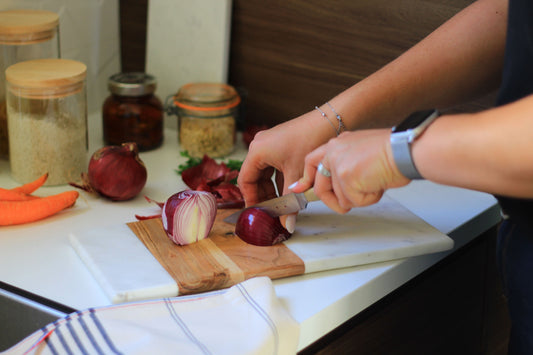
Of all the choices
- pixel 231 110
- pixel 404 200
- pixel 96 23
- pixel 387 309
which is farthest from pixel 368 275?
pixel 96 23

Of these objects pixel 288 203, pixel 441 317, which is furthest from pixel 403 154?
pixel 441 317

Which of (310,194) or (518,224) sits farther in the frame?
(310,194)

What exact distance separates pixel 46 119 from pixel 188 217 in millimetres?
410

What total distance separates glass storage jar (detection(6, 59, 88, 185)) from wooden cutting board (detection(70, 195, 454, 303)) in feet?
0.90

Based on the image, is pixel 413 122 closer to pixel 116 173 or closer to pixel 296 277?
pixel 296 277

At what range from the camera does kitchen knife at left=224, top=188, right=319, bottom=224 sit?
100 centimetres

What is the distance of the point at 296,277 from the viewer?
0.96 m

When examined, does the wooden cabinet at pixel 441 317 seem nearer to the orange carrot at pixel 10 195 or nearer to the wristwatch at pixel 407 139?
the wristwatch at pixel 407 139

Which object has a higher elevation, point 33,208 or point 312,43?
point 312,43

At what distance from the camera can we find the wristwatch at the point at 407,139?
739 millimetres

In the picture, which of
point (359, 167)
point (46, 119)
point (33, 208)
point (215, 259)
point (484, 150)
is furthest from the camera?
point (46, 119)

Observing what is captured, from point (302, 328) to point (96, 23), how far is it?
109 cm

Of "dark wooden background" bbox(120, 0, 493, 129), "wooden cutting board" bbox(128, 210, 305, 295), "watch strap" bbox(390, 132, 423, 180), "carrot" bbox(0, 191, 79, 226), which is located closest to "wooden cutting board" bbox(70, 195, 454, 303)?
"wooden cutting board" bbox(128, 210, 305, 295)

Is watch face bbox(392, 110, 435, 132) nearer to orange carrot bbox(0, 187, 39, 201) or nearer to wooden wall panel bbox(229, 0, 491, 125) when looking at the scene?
wooden wall panel bbox(229, 0, 491, 125)
